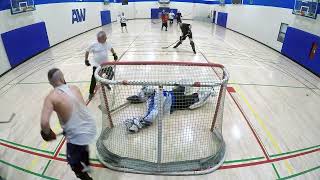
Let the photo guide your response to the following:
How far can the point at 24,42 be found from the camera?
394 inches

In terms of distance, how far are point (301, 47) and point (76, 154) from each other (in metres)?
10.8

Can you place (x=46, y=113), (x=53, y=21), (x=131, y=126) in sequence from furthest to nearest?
1. (x=53, y=21)
2. (x=131, y=126)
3. (x=46, y=113)

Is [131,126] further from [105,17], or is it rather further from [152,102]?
[105,17]

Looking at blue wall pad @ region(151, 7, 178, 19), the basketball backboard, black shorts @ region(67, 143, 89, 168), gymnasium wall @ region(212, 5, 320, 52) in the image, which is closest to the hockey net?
black shorts @ region(67, 143, 89, 168)

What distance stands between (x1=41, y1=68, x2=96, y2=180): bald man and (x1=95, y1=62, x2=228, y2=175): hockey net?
0.80 m

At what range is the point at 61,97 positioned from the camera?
2.70 metres

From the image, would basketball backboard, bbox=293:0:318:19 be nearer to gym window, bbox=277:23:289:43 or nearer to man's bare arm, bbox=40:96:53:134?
gym window, bbox=277:23:289:43

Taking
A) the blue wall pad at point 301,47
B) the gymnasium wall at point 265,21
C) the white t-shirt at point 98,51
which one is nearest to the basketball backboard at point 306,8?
the gymnasium wall at point 265,21

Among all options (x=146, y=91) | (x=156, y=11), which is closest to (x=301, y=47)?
(x=146, y=91)

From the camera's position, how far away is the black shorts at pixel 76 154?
10.2ft

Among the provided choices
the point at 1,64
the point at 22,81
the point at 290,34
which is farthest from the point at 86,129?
the point at 290,34

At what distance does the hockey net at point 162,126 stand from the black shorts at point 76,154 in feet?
3.08

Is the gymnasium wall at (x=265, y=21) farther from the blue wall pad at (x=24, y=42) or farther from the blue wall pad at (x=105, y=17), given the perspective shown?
the blue wall pad at (x=24, y=42)

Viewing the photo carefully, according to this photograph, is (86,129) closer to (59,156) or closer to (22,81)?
(59,156)
